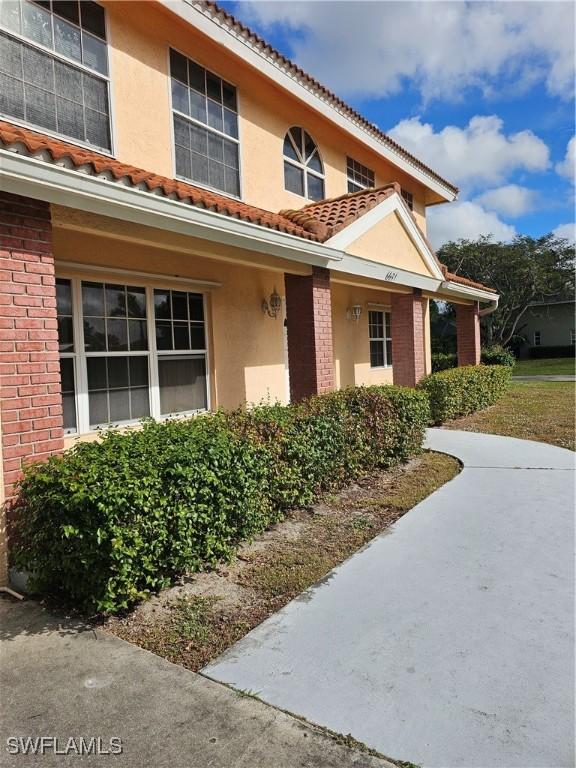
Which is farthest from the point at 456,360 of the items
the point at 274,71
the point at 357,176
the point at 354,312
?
the point at 274,71

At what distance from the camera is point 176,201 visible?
206 inches

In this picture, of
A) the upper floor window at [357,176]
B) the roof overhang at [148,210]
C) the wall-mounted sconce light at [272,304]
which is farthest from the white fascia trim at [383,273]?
the upper floor window at [357,176]

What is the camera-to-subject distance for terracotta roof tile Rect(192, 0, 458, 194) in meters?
7.24

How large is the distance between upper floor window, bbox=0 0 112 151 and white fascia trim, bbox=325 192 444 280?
3649 mm

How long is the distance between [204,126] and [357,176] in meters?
5.46

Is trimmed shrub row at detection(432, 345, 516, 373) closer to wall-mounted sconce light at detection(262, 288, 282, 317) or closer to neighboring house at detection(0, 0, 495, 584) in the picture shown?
neighboring house at detection(0, 0, 495, 584)

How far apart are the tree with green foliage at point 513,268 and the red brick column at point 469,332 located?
21.1 metres

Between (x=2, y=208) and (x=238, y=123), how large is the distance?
566 cm

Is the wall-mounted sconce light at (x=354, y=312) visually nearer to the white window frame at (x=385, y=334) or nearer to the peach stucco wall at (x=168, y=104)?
the white window frame at (x=385, y=334)

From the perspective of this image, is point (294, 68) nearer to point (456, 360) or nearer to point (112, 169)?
point (112, 169)

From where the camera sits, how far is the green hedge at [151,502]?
3.40 m

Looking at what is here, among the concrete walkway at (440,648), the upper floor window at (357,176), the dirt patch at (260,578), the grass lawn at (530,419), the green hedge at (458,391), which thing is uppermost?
the upper floor window at (357,176)

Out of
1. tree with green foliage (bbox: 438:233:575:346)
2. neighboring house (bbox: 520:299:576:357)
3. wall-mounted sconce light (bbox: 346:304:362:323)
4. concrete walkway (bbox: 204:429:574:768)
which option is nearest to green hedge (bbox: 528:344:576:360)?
neighboring house (bbox: 520:299:576:357)

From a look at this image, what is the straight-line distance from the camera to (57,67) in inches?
236
